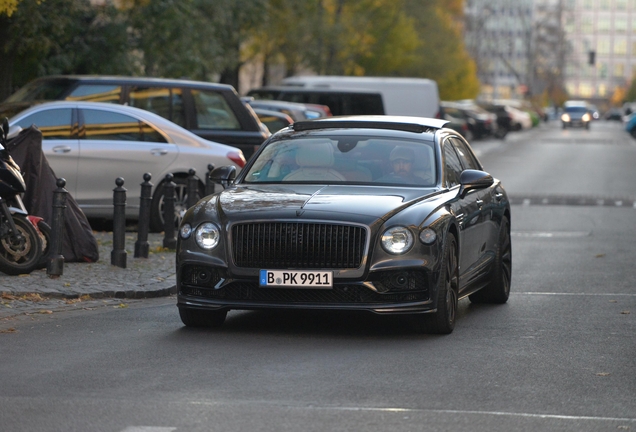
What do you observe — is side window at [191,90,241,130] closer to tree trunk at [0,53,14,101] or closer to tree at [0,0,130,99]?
tree at [0,0,130,99]

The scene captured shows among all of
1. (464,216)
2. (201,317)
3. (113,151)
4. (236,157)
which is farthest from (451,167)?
(236,157)

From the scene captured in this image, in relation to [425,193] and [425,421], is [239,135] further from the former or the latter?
[425,421]

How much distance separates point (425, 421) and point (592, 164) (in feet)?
120

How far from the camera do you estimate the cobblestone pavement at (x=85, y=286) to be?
10.8 m

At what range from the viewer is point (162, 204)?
16.5 m

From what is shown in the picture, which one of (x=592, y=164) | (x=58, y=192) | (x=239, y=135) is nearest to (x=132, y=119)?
(x=239, y=135)

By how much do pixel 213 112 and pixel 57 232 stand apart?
21.6ft

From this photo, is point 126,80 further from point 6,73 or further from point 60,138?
point 6,73

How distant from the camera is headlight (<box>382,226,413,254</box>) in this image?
29.5 feet

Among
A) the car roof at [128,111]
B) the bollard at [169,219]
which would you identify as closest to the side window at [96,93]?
the car roof at [128,111]

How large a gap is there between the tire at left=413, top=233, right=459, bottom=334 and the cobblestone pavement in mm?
2932

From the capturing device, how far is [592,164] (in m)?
41.9

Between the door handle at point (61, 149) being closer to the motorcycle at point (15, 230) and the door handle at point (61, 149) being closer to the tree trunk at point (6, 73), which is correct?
the motorcycle at point (15, 230)

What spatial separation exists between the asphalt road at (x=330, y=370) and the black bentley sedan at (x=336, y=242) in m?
0.25
